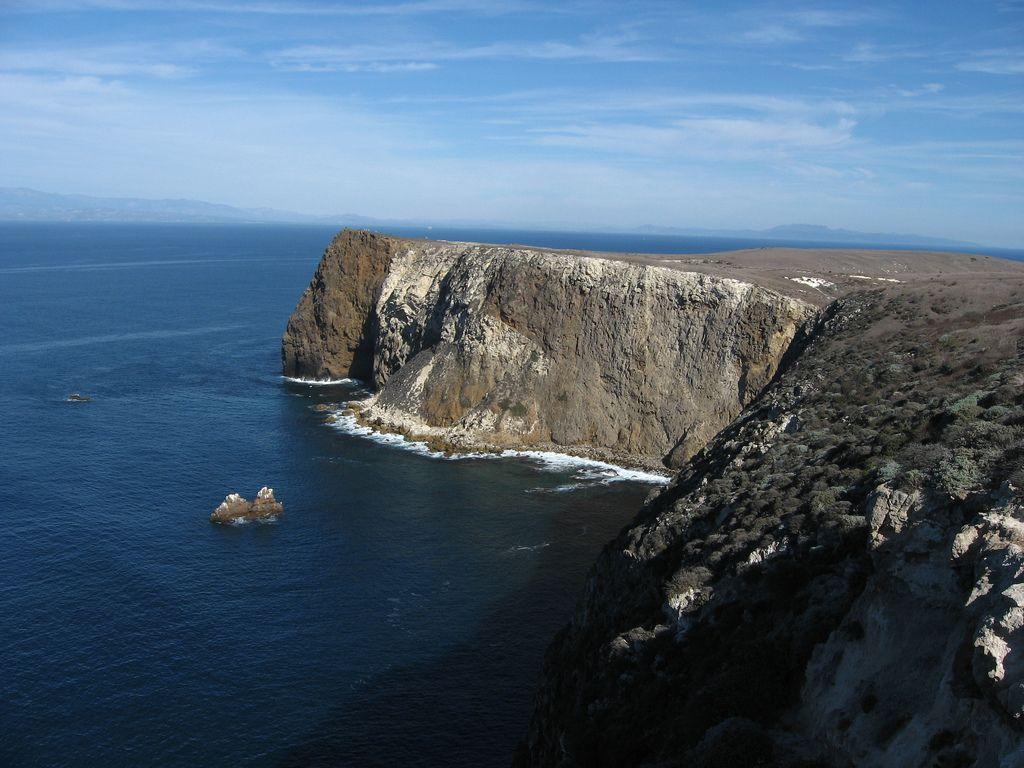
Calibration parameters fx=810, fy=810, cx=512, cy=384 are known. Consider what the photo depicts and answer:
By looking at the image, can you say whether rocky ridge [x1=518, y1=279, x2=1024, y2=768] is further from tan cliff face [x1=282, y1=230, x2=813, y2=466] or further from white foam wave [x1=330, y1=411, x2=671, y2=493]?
tan cliff face [x1=282, y1=230, x2=813, y2=466]

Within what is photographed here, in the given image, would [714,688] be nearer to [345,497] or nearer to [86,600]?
[86,600]

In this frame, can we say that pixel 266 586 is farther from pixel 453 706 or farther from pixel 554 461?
pixel 554 461

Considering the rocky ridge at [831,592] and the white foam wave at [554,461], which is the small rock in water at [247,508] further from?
the rocky ridge at [831,592]

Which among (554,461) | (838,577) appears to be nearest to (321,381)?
(554,461)

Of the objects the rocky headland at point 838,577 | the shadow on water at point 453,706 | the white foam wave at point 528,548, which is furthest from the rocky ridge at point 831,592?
the white foam wave at point 528,548

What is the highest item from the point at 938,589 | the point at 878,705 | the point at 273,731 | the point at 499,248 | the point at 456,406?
the point at 499,248

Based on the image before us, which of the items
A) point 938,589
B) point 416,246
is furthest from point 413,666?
point 416,246
